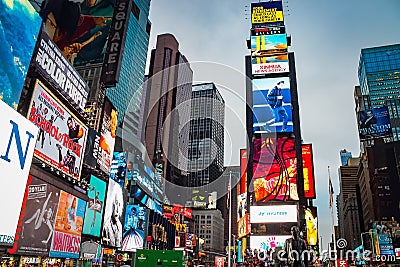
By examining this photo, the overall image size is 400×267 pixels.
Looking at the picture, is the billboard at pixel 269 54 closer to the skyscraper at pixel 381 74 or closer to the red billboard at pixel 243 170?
the red billboard at pixel 243 170

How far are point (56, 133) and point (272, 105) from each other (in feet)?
151

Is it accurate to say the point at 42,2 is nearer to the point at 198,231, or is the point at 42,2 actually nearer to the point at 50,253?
the point at 50,253

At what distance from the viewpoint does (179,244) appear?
93062 mm

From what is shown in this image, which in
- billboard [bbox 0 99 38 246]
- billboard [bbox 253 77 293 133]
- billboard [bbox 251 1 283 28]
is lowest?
billboard [bbox 0 99 38 246]

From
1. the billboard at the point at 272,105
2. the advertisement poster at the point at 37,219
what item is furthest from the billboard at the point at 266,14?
the advertisement poster at the point at 37,219

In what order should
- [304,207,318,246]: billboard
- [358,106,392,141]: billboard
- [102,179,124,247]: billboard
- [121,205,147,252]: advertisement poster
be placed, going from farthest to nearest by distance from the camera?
[358,106,392,141]: billboard, [304,207,318,246]: billboard, [121,205,147,252]: advertisement poster, [102,179,124,247]: billboard

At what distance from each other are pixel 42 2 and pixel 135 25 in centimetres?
11513

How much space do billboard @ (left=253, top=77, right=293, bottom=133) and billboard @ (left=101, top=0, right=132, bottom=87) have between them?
35.8 meters

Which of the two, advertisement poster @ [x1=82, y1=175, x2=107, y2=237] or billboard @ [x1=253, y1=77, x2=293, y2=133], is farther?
billboard @ [x1=253, y1=77, x2=293, y2=133]

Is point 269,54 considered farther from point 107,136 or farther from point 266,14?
point 107,136

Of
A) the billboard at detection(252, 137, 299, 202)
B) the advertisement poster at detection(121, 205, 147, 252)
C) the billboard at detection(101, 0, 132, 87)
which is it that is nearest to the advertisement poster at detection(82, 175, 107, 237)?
the billboard at detection(101, 0, 132, 87)

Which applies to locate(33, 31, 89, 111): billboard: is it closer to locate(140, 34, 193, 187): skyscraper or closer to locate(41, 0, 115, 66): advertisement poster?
locate(41, 0, 115, 66): advertisement poster

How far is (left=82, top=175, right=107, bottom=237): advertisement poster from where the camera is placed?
31125 mm

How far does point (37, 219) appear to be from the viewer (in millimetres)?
19438
